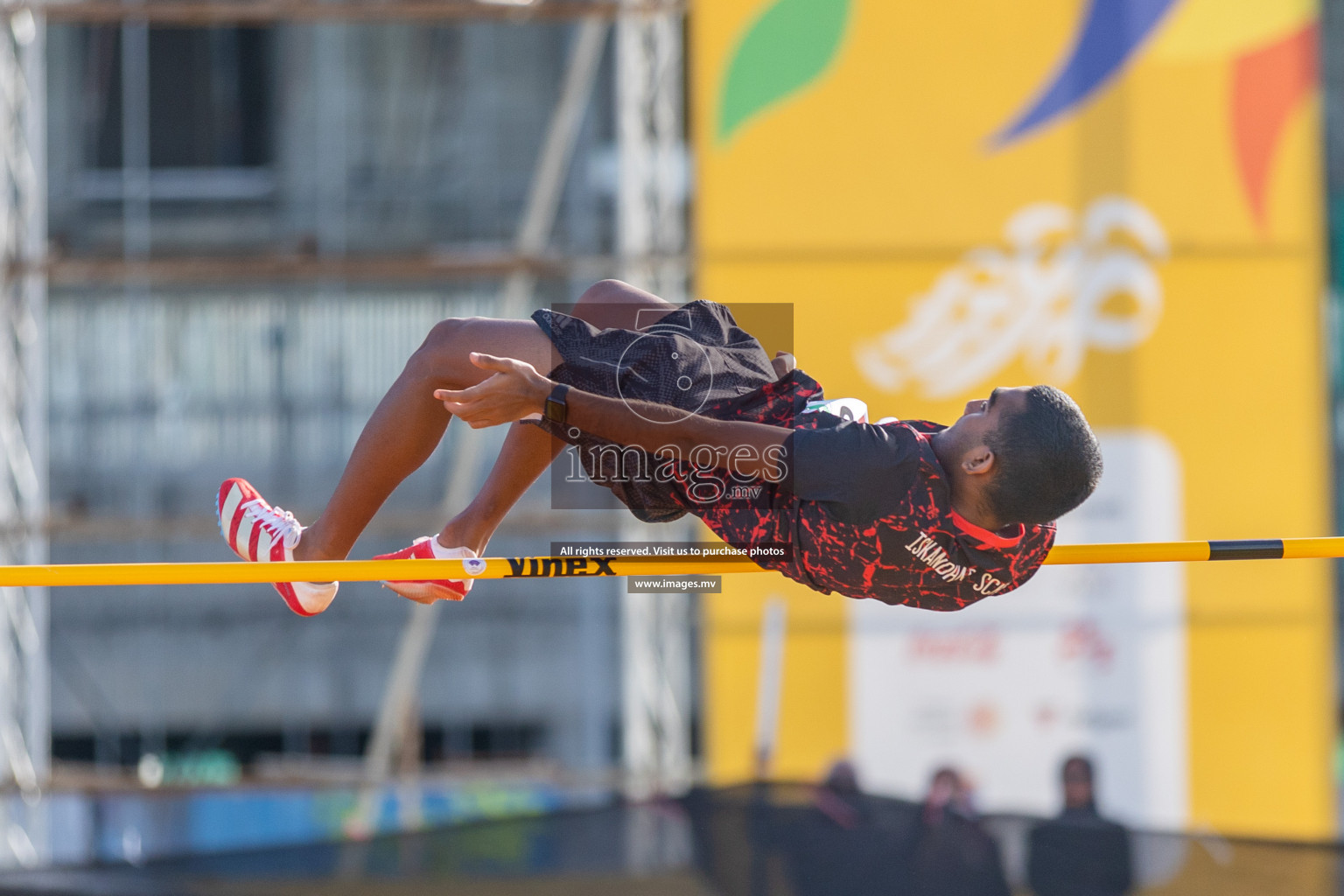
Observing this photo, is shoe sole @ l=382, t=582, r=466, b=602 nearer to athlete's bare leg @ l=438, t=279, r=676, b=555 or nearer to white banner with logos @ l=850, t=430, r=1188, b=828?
athlete's bare leg @ l=438, t=279, r=676, b=555

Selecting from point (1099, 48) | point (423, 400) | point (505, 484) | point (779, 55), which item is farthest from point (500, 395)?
point (1099, 48)

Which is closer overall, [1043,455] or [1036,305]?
[1043,455]

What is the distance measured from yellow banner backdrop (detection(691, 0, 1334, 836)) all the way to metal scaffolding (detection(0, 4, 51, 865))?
272 cm

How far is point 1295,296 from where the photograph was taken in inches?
212

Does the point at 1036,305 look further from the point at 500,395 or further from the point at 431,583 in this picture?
the point at 500,395

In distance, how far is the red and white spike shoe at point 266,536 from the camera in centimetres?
271

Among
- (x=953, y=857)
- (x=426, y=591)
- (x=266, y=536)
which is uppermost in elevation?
(x=266, y=536)

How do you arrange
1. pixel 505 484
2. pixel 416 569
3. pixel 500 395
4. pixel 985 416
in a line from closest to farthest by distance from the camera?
pixel 500 395 → pixel 985 416 → pixel 416 569 → pixel 505 484

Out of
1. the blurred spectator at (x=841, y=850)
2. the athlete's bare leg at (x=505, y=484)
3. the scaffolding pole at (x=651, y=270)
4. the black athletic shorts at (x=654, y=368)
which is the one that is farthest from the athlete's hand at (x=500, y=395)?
the scaffolding pole at (x=651, y=270)

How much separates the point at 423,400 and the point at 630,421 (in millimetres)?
453

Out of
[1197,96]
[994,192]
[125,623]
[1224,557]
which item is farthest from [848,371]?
[125,623]

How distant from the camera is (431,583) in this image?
280 centimetres

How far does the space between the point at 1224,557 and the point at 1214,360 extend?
2.81m

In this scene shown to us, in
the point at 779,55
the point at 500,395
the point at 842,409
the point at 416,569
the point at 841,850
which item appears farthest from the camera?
the point at 779,55
